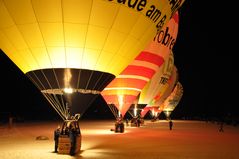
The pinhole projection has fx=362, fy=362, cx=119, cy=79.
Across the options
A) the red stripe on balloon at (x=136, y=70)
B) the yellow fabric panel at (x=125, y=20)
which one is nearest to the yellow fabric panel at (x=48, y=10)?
the yellow fabric panel at (x=125, y=20)

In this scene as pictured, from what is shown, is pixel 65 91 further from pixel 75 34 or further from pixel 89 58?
pixel 75 34

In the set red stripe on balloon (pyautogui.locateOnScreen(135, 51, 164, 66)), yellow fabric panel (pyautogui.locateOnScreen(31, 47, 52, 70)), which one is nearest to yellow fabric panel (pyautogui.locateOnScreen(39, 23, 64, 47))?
yellow fabric panel (pyautogui.locateOnScreen(31, 47, 52, 70))

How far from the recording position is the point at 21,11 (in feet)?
34.0

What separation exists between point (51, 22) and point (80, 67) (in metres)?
1.62

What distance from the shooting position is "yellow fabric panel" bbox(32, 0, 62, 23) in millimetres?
10195

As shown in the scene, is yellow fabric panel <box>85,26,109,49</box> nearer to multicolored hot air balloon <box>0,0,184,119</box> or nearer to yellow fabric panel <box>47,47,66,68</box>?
multicolored hot air balloon <box>0,0,184,119</box>

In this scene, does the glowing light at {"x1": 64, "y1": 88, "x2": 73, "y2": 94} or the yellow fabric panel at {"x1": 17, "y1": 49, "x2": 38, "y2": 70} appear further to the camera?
the yellow fabric panel at {"x1": 17, "y1": 49, "x2": 38, "y2": 70}

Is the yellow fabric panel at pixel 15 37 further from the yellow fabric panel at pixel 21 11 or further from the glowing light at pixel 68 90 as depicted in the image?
the glowing light at pixel 68 90

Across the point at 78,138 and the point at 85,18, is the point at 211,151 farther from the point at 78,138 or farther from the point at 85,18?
the point at 85,18

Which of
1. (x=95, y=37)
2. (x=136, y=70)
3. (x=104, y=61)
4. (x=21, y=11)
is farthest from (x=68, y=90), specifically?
(x=136, y=70)

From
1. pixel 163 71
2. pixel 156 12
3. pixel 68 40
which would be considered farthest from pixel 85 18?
pixel 163 71

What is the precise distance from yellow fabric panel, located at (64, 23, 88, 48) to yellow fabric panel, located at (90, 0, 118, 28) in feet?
1.19

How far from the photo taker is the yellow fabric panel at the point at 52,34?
10.5 metres

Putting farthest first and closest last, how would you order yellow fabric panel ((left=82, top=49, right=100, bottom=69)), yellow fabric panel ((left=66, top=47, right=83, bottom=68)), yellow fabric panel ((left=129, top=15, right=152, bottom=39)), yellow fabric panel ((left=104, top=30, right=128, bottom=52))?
yellow fabric panel ((left=129, top=15, right=152, bottom=39)) → yellow fabric panel ((left=104, top=30, right=128, bottom=52)) → yellow fabric panel ((left=82, top=49, right=100, bottom=69)) → yellow fabric panel ((left=66, top=47, right=83, bottom=68))
